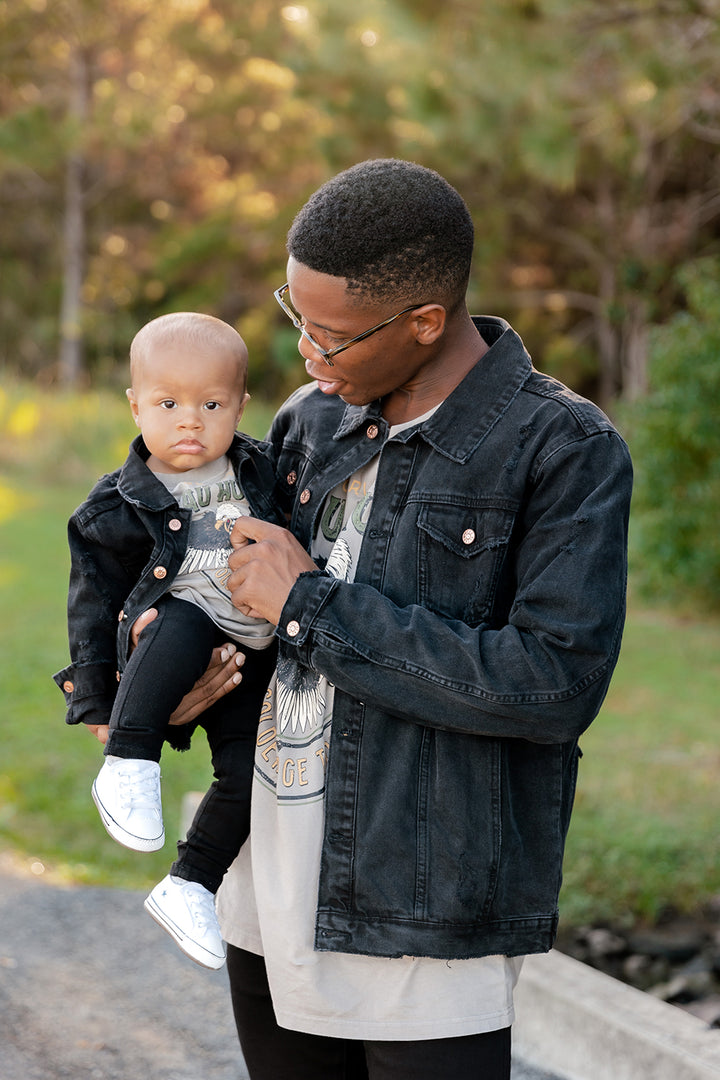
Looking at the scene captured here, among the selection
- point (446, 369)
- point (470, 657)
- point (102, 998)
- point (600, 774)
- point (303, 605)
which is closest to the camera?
point (470, 657)

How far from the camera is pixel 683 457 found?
682cm

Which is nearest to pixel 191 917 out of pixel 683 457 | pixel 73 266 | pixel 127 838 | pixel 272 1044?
pixel 127 838

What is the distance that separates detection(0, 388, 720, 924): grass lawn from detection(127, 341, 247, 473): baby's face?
8.81ft

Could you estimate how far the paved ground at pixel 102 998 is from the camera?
10.5 ft

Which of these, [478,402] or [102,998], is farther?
[102,998]

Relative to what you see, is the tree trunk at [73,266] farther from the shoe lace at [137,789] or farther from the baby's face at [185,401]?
the shoe lace at [137,789]

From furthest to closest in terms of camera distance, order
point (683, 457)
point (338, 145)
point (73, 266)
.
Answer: point (73, 266)
point (338, 145)
point (683, 457)

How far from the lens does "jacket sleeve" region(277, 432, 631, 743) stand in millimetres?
1715

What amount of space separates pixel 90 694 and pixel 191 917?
0.43 meters

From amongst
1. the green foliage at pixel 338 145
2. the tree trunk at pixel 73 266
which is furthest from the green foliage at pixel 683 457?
the tree trunk at pixel 73 266

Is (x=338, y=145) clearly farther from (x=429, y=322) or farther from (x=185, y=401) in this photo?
(x=429, y=322)

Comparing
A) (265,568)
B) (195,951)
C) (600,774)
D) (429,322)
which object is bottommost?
(600,774)

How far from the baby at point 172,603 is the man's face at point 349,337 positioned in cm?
32

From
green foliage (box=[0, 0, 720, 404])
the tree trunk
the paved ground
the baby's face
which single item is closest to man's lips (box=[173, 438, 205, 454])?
the baby's face
